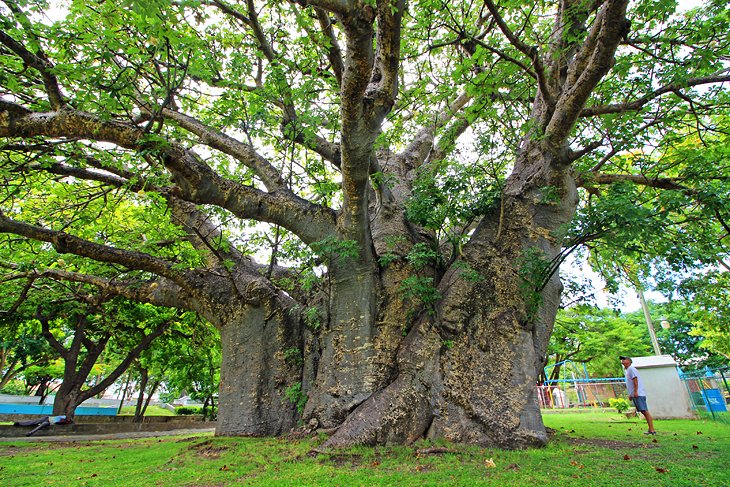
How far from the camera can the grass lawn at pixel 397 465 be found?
10.8ft

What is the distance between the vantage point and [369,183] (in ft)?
19.4

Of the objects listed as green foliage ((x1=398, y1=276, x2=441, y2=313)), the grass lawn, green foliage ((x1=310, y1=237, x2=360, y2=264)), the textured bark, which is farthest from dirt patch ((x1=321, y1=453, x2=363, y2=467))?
green foliage ((x1=310, y1=237, x2=360, y2=264))

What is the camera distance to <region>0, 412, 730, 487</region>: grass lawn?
3291 mm

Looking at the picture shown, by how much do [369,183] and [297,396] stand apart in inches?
128

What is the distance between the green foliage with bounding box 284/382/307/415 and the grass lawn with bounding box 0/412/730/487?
61cm

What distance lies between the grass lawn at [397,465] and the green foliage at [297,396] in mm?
610

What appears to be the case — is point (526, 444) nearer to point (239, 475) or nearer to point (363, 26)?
point (239, 475)

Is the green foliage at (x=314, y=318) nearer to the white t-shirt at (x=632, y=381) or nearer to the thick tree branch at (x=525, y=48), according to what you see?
the thick tree branch at (x=525, y=48)

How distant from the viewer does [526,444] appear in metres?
4.45

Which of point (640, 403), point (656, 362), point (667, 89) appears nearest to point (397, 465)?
point (640, 403)

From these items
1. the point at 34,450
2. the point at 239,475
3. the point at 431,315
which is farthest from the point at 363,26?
the point at 34,450

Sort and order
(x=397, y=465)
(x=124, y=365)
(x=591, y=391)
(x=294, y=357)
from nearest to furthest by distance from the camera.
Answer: (x=397, y=465)
(x=294, y=357)
(x=124, y=365)
(x=591, y=391)

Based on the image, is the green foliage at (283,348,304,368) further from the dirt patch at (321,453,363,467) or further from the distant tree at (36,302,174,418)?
the distant tree at (36,302,174,418)

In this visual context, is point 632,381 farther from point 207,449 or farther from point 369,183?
point 207,449
